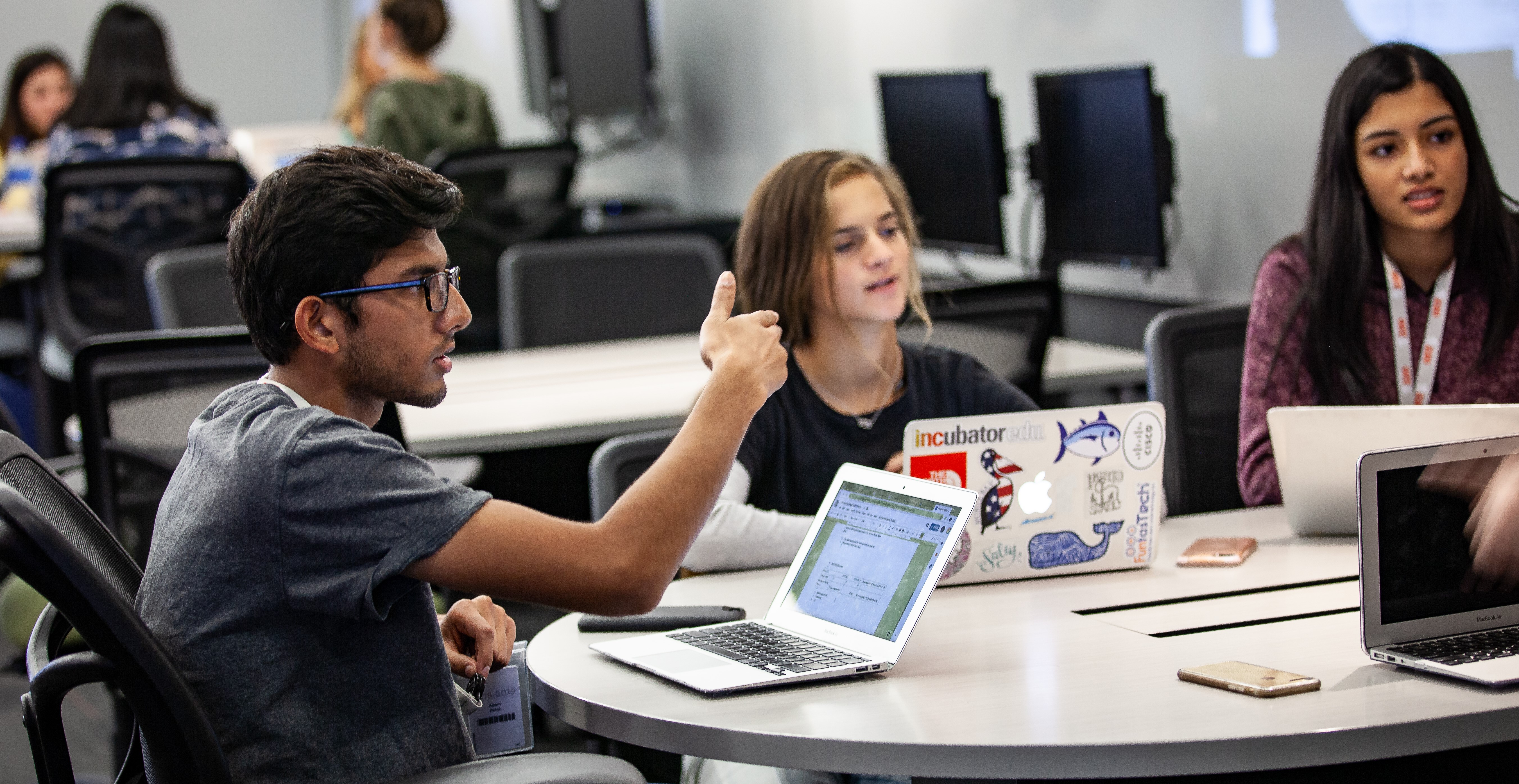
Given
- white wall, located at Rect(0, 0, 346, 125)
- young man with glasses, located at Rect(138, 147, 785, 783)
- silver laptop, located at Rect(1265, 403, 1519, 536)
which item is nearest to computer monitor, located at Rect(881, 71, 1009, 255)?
silver laptop, located at Rect(1265, 403, 1519, 536)

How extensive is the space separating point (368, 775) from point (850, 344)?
1.12m

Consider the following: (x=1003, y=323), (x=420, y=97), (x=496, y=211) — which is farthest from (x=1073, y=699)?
(x=420, y=97)

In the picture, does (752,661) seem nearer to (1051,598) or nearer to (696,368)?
(1051,598)

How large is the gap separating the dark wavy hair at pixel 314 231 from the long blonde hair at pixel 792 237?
0.90 m

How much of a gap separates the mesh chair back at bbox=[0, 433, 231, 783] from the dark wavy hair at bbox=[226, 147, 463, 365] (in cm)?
26

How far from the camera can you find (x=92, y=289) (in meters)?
4.34

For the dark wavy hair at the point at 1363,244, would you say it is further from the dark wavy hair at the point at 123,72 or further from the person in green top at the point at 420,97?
the dark wavy hair at the point at 123,72

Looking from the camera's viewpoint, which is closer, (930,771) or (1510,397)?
(930,771)

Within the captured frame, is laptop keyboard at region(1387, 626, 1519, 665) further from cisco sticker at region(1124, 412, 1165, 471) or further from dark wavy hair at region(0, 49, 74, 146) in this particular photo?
dark wavy hair at region(0, 49, 74, 146)

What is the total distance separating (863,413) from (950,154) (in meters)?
1.81

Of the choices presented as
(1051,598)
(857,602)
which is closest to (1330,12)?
(1051,598)

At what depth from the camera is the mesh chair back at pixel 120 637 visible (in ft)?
3.67

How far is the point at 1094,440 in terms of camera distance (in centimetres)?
171

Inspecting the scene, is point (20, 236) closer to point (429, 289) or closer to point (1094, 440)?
point (429, 289)
